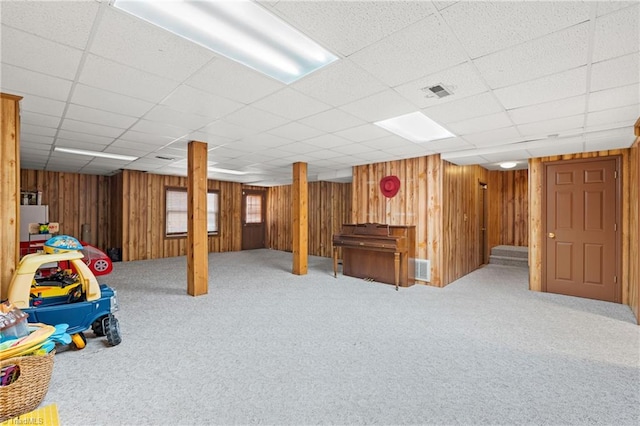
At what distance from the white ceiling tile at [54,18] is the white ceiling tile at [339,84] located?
4.57 ft

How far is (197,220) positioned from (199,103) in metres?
2.07

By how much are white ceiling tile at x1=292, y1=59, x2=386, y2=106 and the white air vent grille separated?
3662mm

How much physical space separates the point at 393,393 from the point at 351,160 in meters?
4.51

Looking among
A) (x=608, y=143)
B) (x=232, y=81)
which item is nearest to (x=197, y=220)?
(x=232, y=81)

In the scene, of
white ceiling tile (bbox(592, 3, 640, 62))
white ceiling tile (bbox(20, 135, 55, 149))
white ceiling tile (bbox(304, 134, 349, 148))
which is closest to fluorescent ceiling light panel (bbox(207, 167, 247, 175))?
white ceiling tile (bbox(20, 135, 55, 149))

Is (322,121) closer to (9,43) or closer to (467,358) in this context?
(9,43)

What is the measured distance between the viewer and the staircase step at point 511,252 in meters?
7.13

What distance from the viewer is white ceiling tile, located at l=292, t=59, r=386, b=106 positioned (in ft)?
7.44

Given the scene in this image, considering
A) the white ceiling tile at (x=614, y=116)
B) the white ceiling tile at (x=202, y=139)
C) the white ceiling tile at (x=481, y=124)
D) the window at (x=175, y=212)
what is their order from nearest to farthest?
the white ceiling tile at (x=614, y=116) < the white ceiling tile at (x=481, y=124) < the white ceiling tile at (x=202, y=139) < the window at (x=175, y=212)

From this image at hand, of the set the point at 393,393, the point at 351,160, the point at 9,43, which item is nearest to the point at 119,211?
the point at 351,160

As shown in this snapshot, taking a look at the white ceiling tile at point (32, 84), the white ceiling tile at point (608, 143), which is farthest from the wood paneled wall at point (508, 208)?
the white ceiling tile at point (32, 84)

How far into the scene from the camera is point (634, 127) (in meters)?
3.45

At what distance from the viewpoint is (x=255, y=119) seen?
3.47 m

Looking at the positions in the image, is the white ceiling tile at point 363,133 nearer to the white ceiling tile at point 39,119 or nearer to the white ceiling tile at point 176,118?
the white ceiling tile at point 176,118
